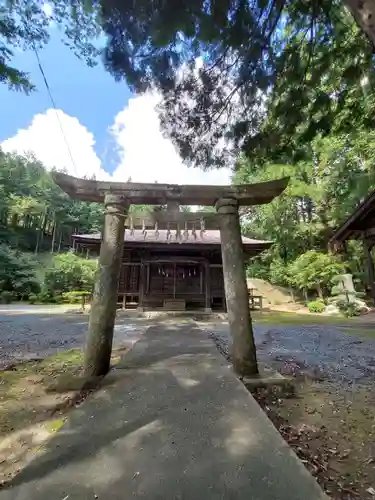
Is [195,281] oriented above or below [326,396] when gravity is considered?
above

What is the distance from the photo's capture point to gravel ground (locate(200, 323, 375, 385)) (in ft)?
14.6

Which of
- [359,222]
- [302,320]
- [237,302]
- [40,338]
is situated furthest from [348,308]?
[40,338]

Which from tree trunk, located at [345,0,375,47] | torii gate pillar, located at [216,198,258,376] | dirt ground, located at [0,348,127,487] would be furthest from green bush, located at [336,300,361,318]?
tree trunk, located at [345,0,375,47]

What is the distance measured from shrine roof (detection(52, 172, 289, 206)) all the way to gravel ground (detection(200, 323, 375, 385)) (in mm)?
2896

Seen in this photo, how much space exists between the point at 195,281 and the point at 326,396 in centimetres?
1093

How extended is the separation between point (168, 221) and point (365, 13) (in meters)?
3.09

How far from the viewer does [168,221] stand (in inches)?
173

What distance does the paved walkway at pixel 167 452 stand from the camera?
5.10 feet

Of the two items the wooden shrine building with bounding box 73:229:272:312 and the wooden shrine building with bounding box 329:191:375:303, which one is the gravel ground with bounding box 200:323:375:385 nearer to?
the wooden shrine building with bounding box 329:191:375:303

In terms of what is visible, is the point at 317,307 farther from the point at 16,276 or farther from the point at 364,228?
the point at 16,276

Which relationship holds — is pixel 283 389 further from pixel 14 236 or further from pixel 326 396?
pixel 14 236

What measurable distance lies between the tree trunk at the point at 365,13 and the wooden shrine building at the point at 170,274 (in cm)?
1131

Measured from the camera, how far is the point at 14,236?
31.8 meters

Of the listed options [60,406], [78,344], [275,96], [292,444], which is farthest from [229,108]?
[78,344]
